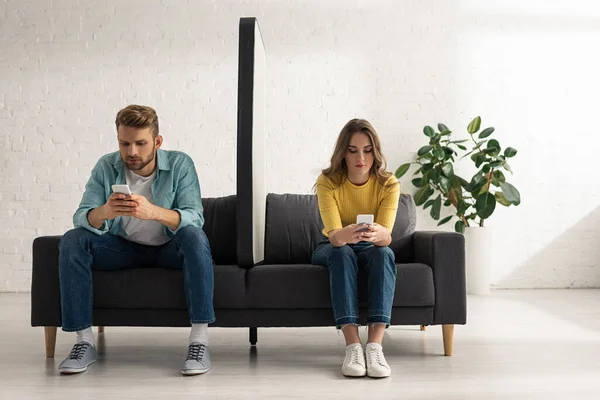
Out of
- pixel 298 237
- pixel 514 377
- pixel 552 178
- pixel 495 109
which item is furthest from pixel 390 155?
pixel 514 377

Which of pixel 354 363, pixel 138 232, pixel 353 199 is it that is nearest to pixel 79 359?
pixel 138 232

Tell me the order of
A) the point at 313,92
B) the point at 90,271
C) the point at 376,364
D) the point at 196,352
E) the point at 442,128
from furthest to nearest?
the point at 313,92, the point at 442,128, the point at 90,271, the point at 196,352, the point at 376,364

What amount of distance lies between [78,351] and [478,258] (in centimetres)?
345

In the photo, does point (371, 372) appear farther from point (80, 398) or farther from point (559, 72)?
point (559, 72)

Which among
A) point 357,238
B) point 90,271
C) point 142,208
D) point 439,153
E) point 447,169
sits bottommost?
point 90,271

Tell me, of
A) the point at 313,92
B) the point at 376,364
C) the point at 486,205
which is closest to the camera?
the point at 376,364

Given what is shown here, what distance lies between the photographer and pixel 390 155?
226 inches

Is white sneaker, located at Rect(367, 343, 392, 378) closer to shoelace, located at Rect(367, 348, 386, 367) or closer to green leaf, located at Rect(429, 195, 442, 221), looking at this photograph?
shoelace, located at Rect(367, 348, 386, 367)

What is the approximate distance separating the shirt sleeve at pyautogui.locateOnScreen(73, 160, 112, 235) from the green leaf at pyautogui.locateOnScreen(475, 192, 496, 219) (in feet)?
10.5

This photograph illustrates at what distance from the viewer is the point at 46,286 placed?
9.37 ft

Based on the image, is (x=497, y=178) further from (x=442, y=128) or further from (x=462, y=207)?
(x=442, y=128)

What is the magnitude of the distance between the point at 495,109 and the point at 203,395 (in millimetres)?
4186

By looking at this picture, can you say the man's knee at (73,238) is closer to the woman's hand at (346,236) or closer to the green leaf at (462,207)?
the woman's hand at (346,236)

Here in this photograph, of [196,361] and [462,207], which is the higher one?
[462,207]
